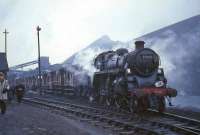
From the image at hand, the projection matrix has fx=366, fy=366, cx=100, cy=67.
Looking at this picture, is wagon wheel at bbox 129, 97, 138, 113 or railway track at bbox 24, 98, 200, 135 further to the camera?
wagon wheel at bbox 129, 97, 138, 113

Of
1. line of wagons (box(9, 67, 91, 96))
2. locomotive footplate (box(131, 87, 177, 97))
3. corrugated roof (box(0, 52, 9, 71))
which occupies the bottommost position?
locomotive footplate (box(131, 87, 177, 97))

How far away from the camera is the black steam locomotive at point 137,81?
16062 millimetres

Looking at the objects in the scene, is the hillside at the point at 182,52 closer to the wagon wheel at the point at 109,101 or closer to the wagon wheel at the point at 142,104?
the wagon wheel at the point at 109,101

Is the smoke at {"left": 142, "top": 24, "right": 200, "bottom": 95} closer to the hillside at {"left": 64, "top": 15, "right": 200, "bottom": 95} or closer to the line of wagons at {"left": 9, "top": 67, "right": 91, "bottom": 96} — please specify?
the hillside at {"left": 64, "top": 15, "right": 200, "bottom": 95}

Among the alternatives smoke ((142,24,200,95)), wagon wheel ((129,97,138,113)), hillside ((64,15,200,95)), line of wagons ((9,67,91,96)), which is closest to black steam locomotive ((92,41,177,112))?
wagon wheel ((129,97,138,113))

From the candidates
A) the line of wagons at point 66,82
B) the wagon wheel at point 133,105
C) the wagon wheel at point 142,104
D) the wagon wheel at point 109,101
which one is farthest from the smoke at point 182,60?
the wagon wheel at point 142,104

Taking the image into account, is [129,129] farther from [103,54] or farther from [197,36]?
[197,36]

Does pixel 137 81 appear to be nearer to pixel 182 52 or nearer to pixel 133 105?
pixel 133 105

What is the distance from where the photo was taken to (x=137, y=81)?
1716 centimetres

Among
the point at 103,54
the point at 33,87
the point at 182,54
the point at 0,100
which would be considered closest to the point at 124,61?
the point at 103,54

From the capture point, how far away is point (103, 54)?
22.3 m

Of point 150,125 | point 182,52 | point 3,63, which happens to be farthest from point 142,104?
point 182,52

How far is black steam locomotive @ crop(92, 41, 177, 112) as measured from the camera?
1606 cm

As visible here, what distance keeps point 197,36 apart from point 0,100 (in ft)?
220
